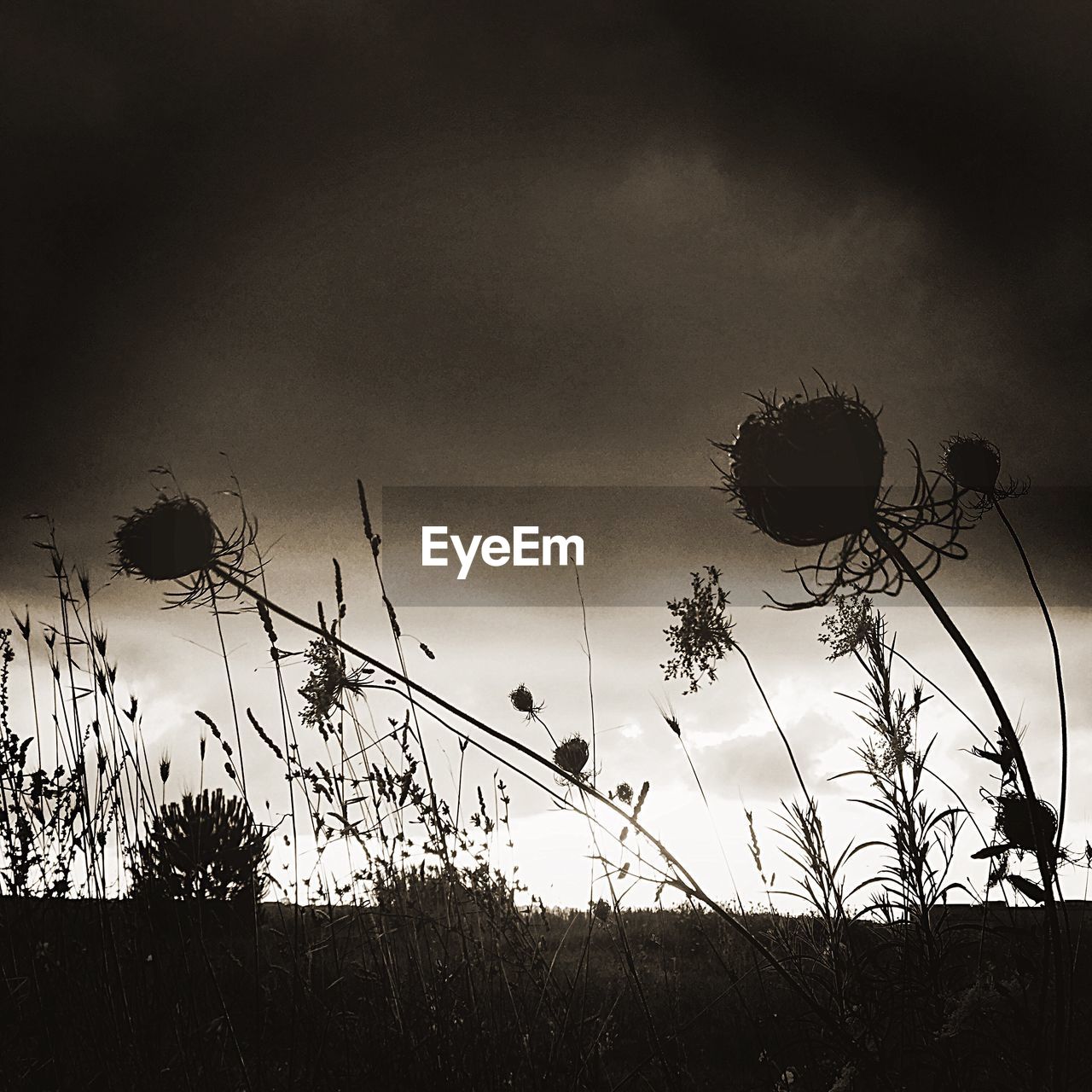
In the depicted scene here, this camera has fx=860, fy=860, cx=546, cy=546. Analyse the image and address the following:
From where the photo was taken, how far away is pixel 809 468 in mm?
1631

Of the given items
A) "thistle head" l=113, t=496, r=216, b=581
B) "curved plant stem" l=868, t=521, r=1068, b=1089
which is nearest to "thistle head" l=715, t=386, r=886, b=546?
"curved plant stem" l=868, t=521, r=1068, b=1089

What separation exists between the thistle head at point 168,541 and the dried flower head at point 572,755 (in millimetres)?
1370

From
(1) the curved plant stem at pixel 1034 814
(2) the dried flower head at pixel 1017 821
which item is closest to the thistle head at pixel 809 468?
(1) the curved plant stem at pixel 1034 814

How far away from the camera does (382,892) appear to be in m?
3.00

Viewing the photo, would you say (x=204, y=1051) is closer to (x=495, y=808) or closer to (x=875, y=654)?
(x=495, y=808)

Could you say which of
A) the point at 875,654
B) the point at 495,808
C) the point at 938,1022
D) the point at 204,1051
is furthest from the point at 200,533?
the point at 938,1022

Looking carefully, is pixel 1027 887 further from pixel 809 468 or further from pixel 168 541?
pixel 168 541

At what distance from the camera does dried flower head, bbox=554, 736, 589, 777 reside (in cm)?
320

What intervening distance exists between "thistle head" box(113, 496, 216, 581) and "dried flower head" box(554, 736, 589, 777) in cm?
137

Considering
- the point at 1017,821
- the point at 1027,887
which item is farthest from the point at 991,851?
the point at 1017,821

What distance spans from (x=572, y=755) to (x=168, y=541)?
6.31ft

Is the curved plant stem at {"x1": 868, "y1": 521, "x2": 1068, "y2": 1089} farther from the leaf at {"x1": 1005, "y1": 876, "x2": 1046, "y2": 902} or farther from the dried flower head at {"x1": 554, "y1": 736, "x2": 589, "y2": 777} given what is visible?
the dried flower head at {"x1": 554, "y1": 736, "x2": 589, "y2": 777}

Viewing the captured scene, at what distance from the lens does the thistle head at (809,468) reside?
1548mm

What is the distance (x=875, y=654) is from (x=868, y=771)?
47cm
